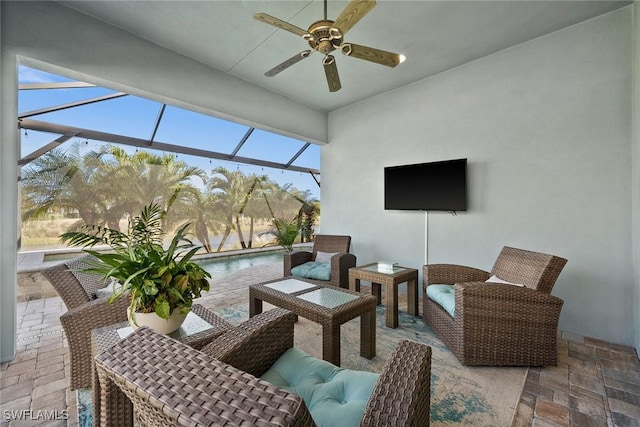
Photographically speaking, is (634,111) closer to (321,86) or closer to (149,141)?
(321,86)

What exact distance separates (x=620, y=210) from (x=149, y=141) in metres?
6.99

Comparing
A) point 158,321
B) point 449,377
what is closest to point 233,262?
point 158,321

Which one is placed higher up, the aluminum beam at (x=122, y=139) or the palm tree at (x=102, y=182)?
the aluminum beam at (x=122, y=139)

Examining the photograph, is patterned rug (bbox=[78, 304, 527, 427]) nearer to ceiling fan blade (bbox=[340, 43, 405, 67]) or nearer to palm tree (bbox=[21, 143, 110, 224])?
ceiling fan blade (bbox=[340, 43, 405, 67])

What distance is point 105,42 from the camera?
2824 millimetres

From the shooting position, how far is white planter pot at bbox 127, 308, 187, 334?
1424 mm

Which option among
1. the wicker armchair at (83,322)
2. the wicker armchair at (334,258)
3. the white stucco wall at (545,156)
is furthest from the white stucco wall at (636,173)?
the wicker armchair at (83,322)

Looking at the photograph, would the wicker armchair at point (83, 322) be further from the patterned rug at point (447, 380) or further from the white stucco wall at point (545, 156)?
the white stucco wall at point (545, 156)

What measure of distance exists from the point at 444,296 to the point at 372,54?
A: 2.33 m

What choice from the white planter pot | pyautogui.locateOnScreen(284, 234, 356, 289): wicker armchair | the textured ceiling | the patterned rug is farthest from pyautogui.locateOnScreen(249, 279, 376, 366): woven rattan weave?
the textured ceiling

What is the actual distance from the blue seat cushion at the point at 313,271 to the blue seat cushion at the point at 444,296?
1319mm

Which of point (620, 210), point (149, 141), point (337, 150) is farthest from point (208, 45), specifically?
point (620, 210)

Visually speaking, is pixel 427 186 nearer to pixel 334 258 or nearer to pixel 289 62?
pixel 334 258

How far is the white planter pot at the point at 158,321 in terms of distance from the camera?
1424 millimetres
